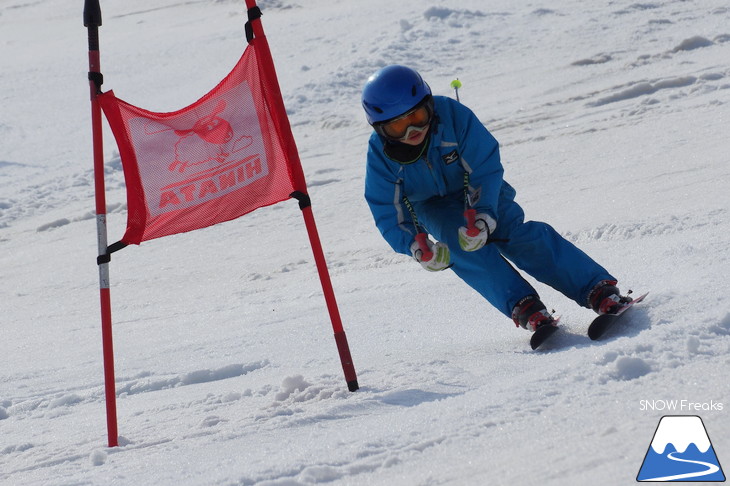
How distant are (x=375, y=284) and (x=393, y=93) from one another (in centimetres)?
294

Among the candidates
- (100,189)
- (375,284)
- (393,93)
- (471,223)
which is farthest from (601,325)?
(375,284)

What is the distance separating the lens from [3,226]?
1199 centimetres

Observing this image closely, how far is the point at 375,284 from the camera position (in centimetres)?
686

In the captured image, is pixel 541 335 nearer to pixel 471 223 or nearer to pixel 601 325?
pixel 601 325

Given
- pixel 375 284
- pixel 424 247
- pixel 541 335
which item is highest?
pixel 424 247

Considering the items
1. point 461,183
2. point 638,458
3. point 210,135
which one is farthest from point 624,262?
point 638,458

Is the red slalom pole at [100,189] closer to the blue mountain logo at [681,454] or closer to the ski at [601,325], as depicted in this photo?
the ski at [601,325]

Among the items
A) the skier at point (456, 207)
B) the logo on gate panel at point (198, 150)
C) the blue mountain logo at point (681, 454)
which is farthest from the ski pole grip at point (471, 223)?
the blue mountain logo at point (681, 454)

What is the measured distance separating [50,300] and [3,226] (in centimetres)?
376

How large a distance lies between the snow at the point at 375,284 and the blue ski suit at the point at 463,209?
0.96 feet

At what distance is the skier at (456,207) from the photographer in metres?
4.17

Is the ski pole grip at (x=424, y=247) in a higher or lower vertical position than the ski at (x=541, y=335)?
higher

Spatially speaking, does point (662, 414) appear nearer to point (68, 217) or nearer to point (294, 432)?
point (294, 432)

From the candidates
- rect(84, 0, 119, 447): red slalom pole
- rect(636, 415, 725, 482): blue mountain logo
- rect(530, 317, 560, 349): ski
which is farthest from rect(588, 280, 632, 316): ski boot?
rect(84, 0, 119, 447): red slalom pole
